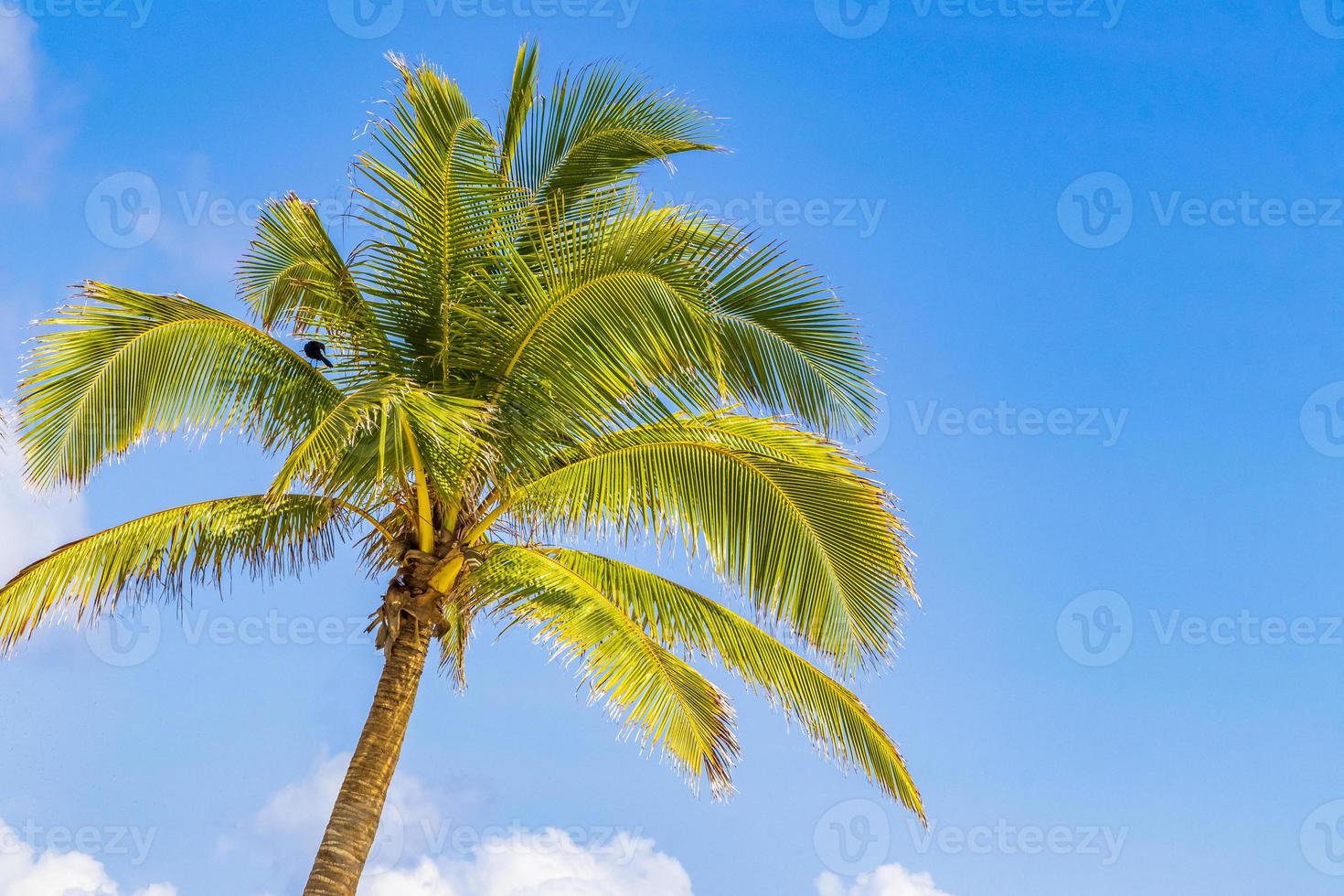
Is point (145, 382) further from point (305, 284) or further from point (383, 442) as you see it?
point (383, 442)

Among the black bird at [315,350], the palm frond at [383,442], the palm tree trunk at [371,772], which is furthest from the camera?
the black bird at [315,350]

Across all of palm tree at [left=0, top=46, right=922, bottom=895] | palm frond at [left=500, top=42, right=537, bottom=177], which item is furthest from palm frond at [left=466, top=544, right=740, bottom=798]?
palm frond at [left=500, top=42, right=537, bottom=177]

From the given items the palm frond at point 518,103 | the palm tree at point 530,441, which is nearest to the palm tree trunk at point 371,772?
the palm tree at point 530,441

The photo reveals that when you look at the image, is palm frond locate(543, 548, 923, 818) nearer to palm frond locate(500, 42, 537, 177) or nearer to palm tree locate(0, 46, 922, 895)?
palm tree locate(0, 46, 922, 895)

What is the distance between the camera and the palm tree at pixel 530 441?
29.1 feet

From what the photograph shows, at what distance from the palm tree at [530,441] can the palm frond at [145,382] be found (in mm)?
18

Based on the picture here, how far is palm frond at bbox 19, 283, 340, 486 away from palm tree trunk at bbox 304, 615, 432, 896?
6.02 feet

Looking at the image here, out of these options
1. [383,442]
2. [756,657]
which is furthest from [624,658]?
[383,442]

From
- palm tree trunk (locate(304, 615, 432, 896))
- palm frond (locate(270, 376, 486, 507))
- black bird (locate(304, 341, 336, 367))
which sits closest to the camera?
palm frond (locate(270, 376, 486, 507))

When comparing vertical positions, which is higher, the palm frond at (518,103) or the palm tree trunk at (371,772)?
the palm frond at (518,103)

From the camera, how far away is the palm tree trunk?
28.7ft

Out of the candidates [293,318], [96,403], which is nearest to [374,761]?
[96,403]

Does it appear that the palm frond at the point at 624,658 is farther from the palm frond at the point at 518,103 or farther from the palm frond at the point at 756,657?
the palm frond at the point at 518,103

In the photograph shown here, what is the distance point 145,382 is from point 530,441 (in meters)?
2.70
